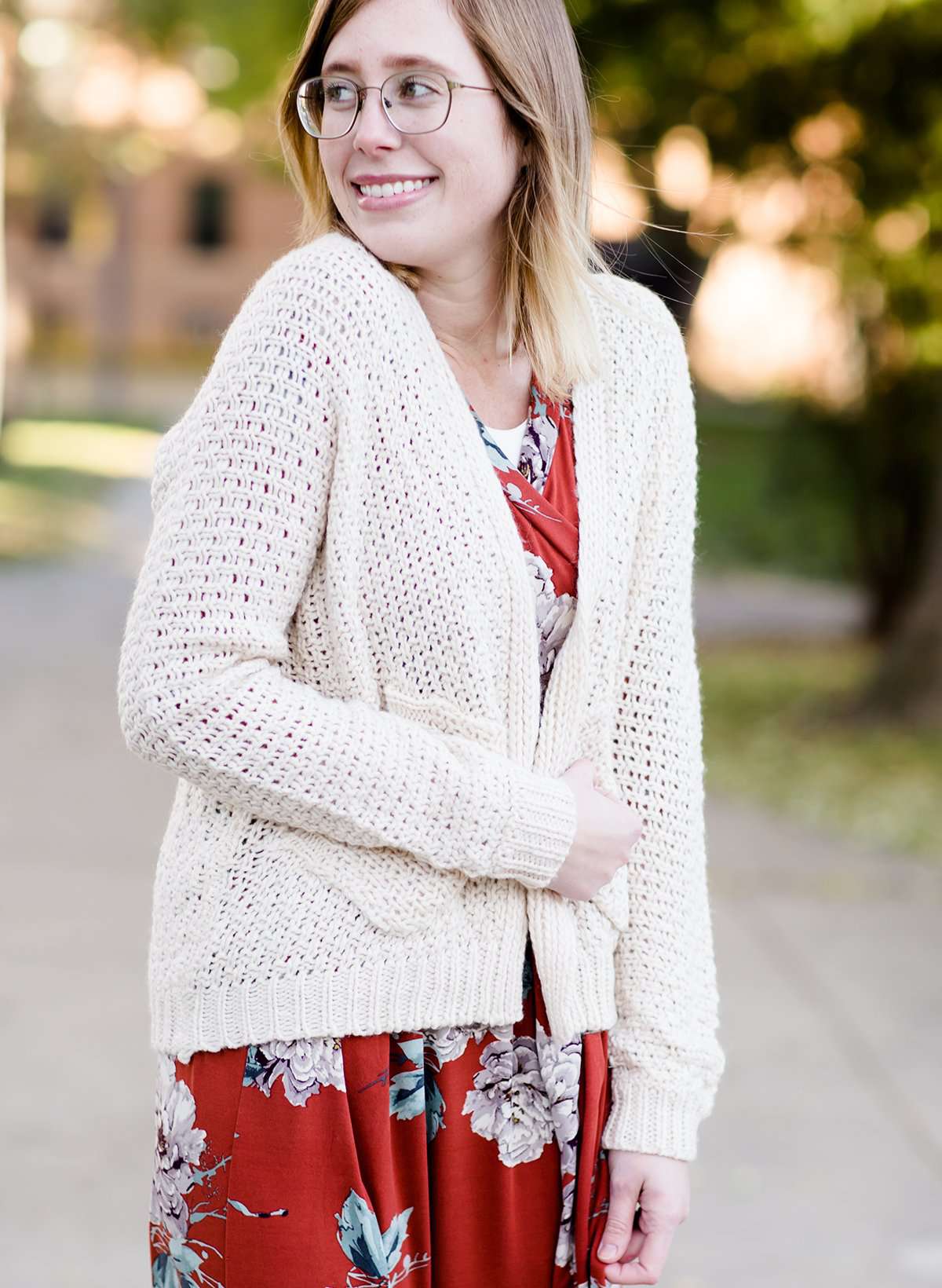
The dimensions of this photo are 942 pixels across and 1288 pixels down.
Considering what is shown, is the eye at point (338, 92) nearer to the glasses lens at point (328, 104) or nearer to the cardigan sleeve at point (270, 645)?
the glasses lens at point (328, 104)

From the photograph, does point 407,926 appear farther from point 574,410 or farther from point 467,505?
point 574,410

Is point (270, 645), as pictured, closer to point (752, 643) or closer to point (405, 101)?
point (405, 101)

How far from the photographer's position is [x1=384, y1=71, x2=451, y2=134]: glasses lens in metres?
1.71

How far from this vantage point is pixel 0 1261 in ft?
11.0

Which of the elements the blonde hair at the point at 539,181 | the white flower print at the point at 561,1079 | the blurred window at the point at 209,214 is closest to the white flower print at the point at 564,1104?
the white flower print at the point at 561,1079

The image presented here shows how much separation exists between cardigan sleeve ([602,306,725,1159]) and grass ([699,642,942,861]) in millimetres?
4888

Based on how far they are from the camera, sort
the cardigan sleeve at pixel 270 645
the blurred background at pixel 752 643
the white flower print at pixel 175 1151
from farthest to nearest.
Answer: the blurred background at pixel 752 643 → the white flower print at pixel 175 1151 → the cardigan sleeve at pixel 270 645

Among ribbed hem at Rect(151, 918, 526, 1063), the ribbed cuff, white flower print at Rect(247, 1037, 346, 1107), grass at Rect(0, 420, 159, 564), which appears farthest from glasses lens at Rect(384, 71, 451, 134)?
grass at Rect(0, 420, 159, 564)

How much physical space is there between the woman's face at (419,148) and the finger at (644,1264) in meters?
1.10

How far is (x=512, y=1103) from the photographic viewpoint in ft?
5.81

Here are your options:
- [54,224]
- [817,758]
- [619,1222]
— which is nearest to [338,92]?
[619,1222]

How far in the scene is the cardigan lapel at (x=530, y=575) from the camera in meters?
1.71

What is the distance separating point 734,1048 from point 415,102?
134 inches

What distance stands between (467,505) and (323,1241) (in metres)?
0.76
